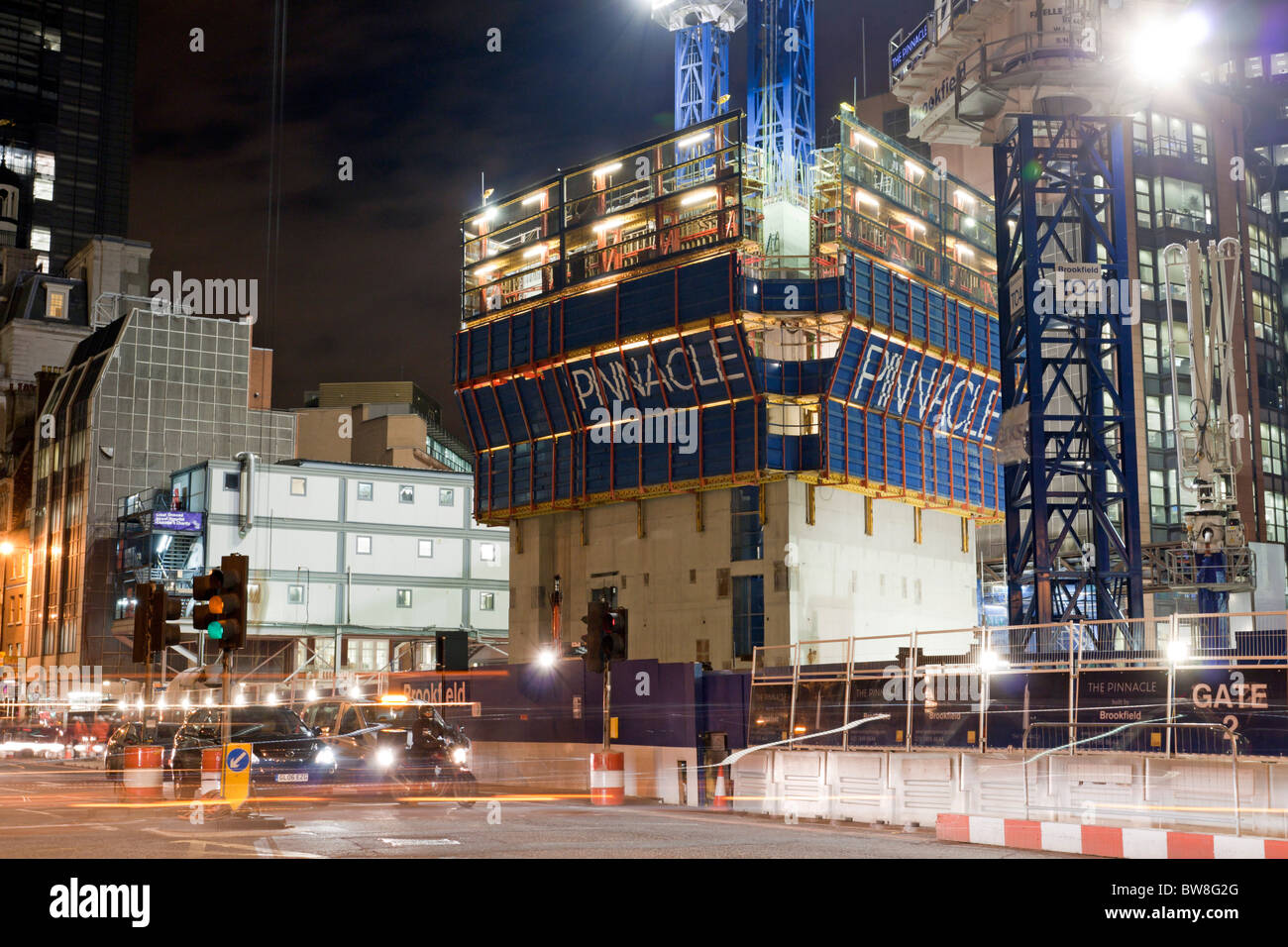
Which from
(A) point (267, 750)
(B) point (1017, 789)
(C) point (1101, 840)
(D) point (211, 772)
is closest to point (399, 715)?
(A) point (267, 750)

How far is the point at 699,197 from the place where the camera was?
2258 inches

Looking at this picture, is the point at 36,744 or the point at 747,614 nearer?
the point at 36,744

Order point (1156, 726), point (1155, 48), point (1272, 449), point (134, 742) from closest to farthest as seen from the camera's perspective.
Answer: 1. point (1156, 726)
2. point (134, 742)
3. point (1155, 48)
4. point (1272, 449)

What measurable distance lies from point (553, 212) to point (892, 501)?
21.3 metres

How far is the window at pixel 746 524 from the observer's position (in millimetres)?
55812

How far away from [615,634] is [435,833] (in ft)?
24.6

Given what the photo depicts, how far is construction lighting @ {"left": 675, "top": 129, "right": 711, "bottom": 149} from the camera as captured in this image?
57.6 meters

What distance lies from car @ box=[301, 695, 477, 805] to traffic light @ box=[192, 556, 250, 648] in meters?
7.00

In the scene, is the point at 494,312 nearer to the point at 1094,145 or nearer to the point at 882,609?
the point at 882,609

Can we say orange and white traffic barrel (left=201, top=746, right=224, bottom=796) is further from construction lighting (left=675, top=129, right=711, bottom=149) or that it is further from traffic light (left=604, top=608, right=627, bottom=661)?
construction lighting (left=675, top=129, right=711, bottom=149)

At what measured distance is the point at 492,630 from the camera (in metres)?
82.9

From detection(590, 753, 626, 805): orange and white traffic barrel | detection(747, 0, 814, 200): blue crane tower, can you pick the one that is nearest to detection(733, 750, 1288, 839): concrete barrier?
detection(590, 753, 626, 805): orange and white traffic barrel

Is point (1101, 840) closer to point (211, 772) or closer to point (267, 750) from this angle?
point (211, 772)

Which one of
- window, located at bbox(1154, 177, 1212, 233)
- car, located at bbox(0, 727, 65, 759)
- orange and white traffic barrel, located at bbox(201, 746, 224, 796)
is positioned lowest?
car, located at bbox(0, 727, 65, 759)
